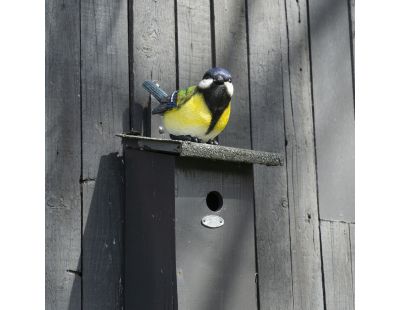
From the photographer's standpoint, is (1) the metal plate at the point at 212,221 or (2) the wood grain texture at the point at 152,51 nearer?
(1) the metal plate at the point at 212,221

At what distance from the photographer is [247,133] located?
8.04 feet

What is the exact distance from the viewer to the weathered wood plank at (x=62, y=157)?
2.08m

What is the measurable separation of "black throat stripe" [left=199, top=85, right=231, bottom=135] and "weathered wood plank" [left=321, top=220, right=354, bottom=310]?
0.75 m

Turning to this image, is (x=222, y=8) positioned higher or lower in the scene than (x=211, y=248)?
higher

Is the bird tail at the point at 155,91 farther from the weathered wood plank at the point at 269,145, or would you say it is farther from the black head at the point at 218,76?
the weathered wood plank at the point at 269,145

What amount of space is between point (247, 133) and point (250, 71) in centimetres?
22

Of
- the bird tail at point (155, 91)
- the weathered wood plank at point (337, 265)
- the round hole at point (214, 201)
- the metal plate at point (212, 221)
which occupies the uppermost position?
the bird tail at point (155, 91)

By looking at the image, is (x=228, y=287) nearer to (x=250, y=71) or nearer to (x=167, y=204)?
(x=167, y=204)

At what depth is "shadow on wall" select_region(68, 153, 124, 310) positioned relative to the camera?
211cm

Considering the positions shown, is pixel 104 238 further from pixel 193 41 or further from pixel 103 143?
pixel 193 41

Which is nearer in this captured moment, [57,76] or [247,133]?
[57,76]

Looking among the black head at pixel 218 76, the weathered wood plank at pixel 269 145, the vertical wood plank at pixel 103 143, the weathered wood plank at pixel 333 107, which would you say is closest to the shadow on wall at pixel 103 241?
the vertical wood plank at pixel 103 143

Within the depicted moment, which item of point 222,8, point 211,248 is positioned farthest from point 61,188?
point 222,8
